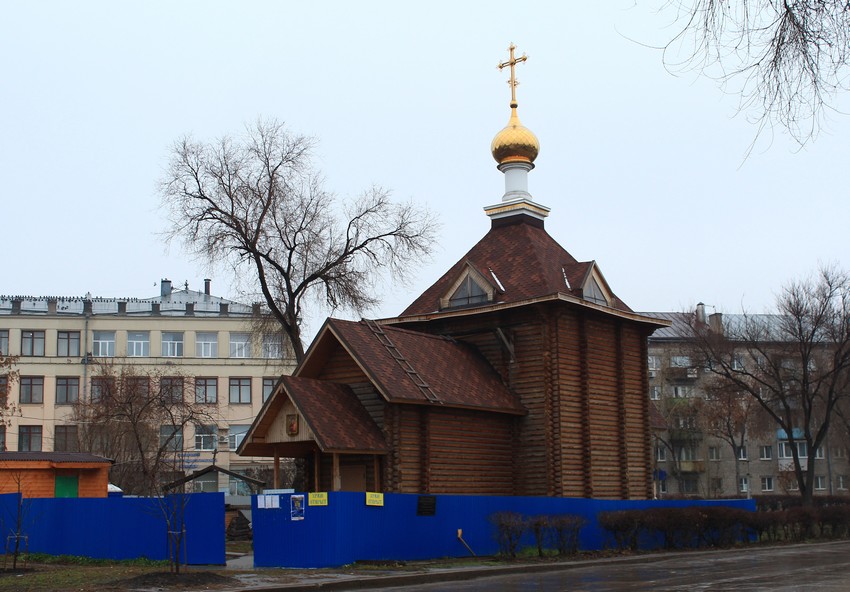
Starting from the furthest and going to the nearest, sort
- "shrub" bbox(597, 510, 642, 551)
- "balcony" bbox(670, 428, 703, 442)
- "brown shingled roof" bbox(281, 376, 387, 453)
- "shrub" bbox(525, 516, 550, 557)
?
1. "balcony" bbox(670, 428, 703, 442)
2. "shrub" bbox(597, 510, 642, 551)
3. "shrub" bbox(525, 516, 550, 557)
4. "brown shingled roof" bbox(281, 376, 387, 453)

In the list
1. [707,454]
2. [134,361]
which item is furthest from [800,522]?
[707,454]

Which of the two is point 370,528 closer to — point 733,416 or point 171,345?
point 171,345

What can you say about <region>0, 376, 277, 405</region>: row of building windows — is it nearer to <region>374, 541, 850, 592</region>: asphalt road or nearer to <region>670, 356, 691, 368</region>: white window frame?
<region>670, 356, 691, 368</region>: white window frame

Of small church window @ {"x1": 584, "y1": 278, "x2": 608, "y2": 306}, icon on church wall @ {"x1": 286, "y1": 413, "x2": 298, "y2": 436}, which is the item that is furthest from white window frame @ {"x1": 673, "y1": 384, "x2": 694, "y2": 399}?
icon on church wall @ {"x1": 286, "y1": 413, "x2": 298, "y2": 436}

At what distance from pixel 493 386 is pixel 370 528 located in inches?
302

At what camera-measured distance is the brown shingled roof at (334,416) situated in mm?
23391

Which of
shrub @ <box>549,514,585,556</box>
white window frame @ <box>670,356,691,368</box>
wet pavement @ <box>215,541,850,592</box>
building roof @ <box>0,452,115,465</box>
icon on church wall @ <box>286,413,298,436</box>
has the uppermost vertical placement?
A: white window frame @ <box>670,356,691,368</box>

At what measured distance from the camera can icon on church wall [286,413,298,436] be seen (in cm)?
2430

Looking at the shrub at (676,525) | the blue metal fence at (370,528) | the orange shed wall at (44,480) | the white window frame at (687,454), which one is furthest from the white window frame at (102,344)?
the shrub at (676,525)

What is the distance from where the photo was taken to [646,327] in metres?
32.3

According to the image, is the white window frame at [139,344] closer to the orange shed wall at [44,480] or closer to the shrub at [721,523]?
the orange shed wall at [44,480]

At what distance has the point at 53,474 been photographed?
29.1 meters

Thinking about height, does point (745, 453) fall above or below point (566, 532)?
above

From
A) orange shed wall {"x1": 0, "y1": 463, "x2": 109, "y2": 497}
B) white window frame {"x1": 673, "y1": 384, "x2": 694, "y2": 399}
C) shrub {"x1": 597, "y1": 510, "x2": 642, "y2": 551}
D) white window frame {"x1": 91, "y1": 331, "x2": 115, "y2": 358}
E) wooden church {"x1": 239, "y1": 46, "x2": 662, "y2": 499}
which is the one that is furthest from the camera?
white window frame {"x1": 673, "y1": 384, "x2": 694, "y2": 399}
